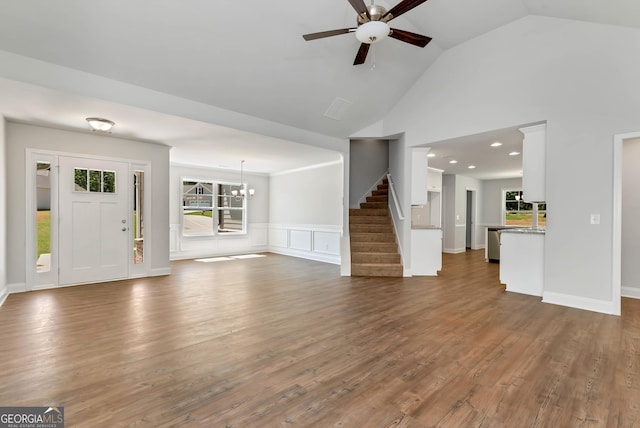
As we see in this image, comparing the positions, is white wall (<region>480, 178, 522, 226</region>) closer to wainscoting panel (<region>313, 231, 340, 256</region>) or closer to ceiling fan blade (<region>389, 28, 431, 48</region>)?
wainscoting panel (<region>313, 231, 340, 256</region>)

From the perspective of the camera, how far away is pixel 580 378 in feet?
7.32

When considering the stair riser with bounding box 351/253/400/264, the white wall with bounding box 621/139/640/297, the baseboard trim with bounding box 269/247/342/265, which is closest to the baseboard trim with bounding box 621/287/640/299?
the white wall with bounding box 621/139/640/297

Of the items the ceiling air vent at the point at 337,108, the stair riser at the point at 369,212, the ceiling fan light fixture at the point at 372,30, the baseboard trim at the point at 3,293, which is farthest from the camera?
the stair riser at the point at 369,212

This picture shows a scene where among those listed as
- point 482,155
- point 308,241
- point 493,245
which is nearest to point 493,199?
point 493,245

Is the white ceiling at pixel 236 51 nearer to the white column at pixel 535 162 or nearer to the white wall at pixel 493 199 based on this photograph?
the white column at pixel 535 162

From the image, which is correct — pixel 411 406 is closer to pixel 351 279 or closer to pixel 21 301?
pixel 351 279

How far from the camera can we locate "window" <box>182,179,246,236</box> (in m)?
8.48

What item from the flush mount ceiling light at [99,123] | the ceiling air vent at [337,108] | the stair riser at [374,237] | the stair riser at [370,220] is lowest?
the stair riser at [374,237]

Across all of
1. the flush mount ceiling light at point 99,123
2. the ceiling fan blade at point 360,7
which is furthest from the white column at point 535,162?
the flush mount ceiling light at point 99,123

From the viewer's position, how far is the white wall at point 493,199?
10.6 meters

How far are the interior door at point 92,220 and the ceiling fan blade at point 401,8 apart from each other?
5.23 metres

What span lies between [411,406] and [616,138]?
4.19 metres

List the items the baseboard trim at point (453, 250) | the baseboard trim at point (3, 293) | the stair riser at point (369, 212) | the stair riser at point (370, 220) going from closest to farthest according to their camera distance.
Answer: the baseboard trim at point (3, 293)
the stair riser at point (370, 220)
the stair riser at point (369, 212)
the baseboard trim at point (453, 250)

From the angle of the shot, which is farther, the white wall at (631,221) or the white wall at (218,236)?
the white wall at (218,236)
